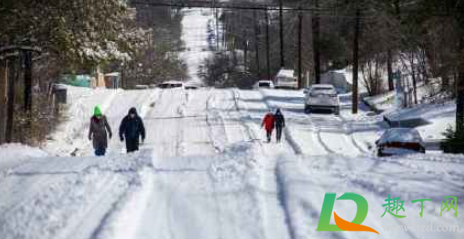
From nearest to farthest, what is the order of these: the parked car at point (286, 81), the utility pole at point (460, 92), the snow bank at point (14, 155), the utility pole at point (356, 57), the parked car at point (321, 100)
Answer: the snow bank at point (14, 155) < the utility pole at point (460, 92) < the utility pole at point (356, 57) < the parked car at point (321, 100) < the parked car at point (286, 81)

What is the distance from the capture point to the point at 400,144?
67.3 feet

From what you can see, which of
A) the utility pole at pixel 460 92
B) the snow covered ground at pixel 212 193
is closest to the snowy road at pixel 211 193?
the snow covered ground at pixel 212 193

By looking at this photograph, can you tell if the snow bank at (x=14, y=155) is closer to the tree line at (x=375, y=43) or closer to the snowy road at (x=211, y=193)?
the snowy road at (x=211, y=193)

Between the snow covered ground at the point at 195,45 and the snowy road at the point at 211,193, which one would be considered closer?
the snowy road at the point at 211,193

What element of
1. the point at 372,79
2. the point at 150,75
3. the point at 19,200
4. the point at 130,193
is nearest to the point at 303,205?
the point at 130,193

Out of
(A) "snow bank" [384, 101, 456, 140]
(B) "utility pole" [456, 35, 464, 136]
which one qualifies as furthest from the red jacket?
(B) "utility pole" [456, 35, 464, 136]

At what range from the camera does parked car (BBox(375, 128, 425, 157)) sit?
20.2 metres

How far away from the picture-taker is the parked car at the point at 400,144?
20234mm

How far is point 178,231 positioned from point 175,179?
8.93ft

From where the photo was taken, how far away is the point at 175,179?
35.8 ft

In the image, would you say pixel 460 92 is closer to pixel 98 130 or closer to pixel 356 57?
pixel 98 130

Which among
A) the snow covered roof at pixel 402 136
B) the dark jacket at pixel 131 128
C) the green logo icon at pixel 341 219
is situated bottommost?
the green logo icon at pixel 341 219

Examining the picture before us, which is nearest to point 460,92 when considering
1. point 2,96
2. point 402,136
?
point 402,136

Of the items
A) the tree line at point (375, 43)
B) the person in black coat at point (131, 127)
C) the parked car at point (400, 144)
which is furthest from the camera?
the tree line at point (375, 43)
